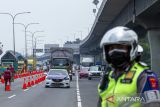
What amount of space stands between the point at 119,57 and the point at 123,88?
A: 0.92ft

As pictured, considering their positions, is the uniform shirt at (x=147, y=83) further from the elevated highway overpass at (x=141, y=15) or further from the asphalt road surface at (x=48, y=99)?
the elevated highway overpass at (x=141, y=15)

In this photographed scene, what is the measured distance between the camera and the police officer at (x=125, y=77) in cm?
423

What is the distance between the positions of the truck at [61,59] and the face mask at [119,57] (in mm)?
51427

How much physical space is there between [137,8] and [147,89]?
124ft

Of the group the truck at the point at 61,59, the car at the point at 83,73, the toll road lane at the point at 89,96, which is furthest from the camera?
the car at the point at 83,73

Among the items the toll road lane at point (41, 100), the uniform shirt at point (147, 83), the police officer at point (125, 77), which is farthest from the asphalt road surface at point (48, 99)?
the uniform shirt at point (147, 83)

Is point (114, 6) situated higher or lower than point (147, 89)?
higher

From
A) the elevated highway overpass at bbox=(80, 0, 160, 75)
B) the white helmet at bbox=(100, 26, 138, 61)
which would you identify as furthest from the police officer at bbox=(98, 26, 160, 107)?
the elevated highway overpass at bbox=(80, 0, 160, 75)

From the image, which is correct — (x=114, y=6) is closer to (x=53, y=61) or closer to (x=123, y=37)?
(x=53, y=61)

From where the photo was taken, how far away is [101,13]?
173ft

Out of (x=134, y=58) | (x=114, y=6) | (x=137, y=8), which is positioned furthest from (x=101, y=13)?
(x=134, y=58)

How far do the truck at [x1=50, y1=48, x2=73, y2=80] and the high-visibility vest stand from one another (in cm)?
5145

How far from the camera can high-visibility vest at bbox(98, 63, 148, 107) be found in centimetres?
425

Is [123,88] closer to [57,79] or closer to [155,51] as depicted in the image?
[57,79]
